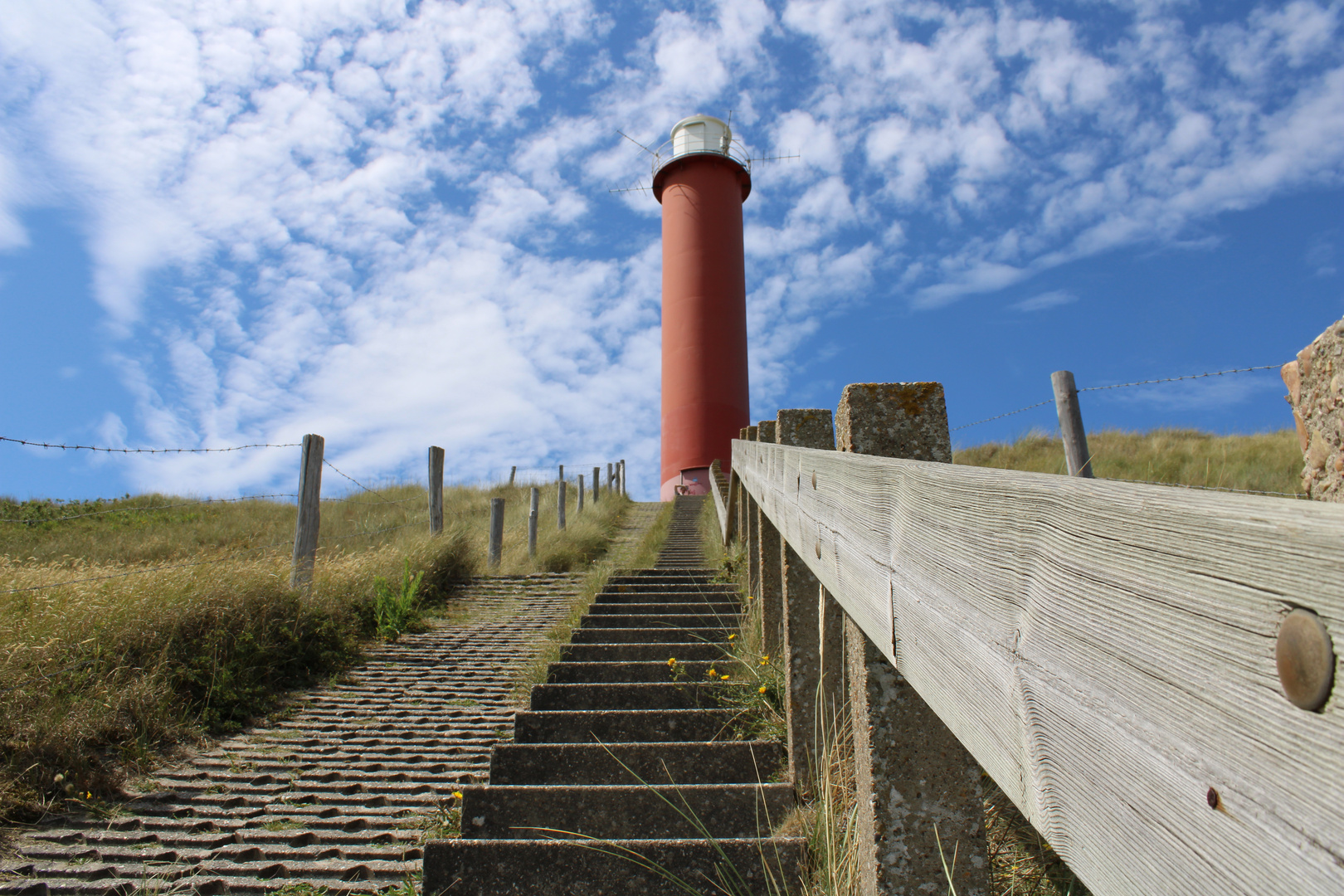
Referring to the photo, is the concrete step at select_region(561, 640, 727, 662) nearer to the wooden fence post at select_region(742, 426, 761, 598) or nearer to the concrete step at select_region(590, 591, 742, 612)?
the wooden fence post at select_region(742, 426, 761, 598)

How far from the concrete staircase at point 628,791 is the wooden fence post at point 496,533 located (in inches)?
236

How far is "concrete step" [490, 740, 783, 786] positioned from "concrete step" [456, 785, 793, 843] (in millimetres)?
269

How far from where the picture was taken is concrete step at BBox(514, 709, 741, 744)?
135 inches

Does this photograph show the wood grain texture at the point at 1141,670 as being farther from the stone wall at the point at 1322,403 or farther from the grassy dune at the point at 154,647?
the grassy dune at the point at 154,647

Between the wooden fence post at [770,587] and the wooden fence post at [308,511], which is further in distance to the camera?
the wooden fence post at [308,511]

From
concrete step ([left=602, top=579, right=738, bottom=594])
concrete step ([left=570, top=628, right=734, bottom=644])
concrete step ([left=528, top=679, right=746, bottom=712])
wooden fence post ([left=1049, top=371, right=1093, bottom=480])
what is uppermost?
wooden fence post ([left=1049, top=371, right=1093, bottom=480])

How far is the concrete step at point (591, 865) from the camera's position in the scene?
7.51 feet

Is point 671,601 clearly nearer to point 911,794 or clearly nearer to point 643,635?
point 643,635

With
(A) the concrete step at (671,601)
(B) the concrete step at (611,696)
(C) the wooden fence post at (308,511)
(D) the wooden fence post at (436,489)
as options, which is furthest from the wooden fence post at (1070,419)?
(D) the wooden fence post at (436,489)

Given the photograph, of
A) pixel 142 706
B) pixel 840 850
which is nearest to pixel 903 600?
pixel 840 850

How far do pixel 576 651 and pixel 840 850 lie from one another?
8.95ft

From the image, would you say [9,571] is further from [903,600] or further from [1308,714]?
[1308,714]

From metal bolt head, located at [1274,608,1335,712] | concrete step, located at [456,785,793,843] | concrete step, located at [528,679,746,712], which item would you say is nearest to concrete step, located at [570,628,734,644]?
concrete step, located at [528,679,746,712]

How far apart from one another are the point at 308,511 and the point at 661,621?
3.86 meters
